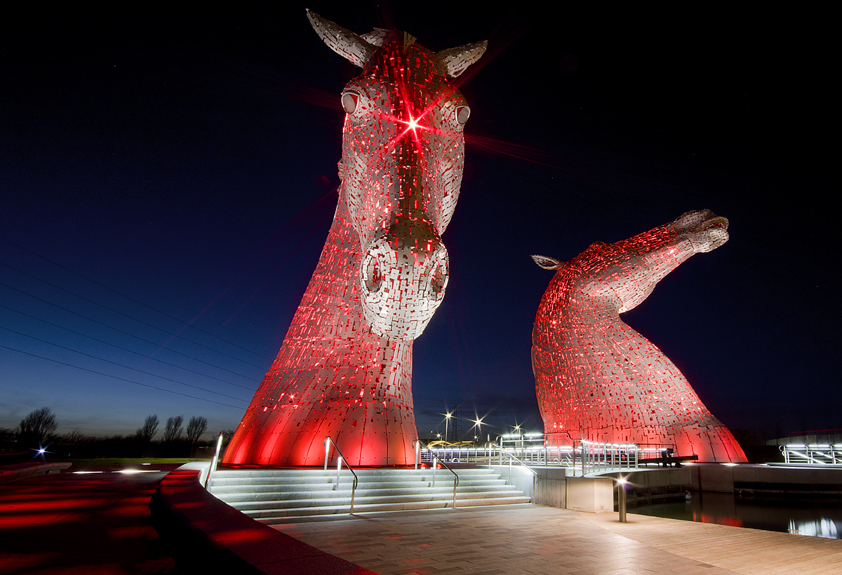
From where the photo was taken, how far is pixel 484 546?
5.06m

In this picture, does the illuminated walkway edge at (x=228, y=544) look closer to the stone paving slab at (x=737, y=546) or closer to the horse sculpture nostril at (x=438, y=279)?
the horse sculpture nostril at (x=438, y=279)

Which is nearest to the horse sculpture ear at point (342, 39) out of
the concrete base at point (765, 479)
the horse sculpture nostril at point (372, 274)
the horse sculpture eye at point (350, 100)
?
the horse sculpture eye at point (350, 100)

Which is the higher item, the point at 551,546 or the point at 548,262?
the point at 548,262

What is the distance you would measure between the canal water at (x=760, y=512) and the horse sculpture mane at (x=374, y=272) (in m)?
7.27

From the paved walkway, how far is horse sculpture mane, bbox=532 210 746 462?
30.5ft

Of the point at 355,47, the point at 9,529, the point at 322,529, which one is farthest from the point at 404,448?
the point at 355,47

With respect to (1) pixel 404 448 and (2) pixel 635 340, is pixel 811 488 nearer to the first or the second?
(2) pixel 635 340

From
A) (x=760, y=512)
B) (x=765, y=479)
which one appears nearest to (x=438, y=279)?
(x=760, y=512)

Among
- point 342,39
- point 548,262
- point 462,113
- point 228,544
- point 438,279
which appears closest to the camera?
point 228,544

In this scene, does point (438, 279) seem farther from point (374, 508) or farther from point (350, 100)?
point (374, 508)

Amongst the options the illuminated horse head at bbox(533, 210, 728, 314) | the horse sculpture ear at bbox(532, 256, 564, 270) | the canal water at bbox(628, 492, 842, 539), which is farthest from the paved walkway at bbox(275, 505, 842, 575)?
the horse sculpture ear at bbox(532, 256, 564, 270)

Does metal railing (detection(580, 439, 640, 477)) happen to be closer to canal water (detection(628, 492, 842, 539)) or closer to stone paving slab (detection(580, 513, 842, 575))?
canal water (detection(628, 492, 842, 539))

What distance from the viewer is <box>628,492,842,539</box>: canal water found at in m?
9.59

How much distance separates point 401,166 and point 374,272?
1.62 meters
